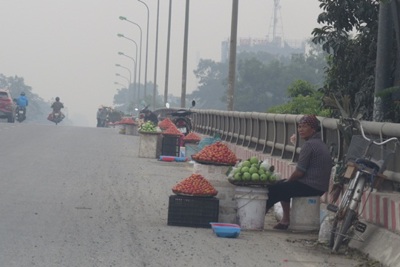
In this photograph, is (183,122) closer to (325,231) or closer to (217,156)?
(217,156)

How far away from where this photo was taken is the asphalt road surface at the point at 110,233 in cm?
1102

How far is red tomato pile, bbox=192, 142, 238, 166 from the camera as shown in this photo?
15336 millimetres

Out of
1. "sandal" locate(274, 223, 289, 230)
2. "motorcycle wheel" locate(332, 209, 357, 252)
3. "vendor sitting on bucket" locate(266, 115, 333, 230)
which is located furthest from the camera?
"sandal" locate(274, 223, 289, 230)

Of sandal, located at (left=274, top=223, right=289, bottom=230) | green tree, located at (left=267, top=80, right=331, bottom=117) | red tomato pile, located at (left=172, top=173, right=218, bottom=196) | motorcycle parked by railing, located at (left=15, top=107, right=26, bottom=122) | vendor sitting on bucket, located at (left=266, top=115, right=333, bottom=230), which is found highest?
green tree, located at (left=267, top=80, right=331, bottom=117)

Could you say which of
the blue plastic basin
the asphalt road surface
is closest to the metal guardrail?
the asphalt road surface

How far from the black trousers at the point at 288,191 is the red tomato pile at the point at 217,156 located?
115 cm

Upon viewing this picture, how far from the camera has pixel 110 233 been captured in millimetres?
12875

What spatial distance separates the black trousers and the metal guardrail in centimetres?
104

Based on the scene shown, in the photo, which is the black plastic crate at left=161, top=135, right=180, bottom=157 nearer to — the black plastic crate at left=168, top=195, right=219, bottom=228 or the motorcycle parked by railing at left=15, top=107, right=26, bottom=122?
the black plastic crate at left=168, top=195, right=219, bottom=228

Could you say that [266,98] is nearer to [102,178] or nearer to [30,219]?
[102,178]

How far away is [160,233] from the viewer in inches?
520

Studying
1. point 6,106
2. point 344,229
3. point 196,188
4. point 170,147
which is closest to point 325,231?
point 344,229

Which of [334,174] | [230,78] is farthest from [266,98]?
[334,174]

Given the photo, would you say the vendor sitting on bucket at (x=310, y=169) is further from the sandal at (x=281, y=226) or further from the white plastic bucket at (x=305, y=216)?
the sandal at (x=281, y=226)
